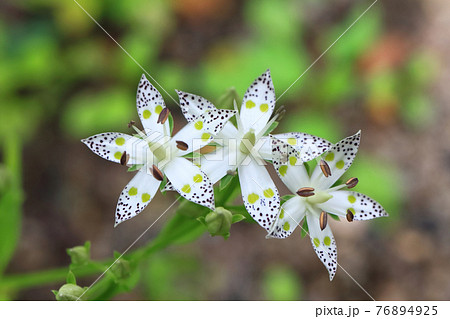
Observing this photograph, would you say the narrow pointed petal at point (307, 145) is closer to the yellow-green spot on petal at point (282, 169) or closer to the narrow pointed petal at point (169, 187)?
the yellow-green spot on petal at point (282, 169)

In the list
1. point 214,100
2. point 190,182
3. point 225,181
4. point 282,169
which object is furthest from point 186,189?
point 214,100

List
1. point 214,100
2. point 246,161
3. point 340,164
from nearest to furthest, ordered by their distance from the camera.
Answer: point 246,161, point 340,164, point 214,100

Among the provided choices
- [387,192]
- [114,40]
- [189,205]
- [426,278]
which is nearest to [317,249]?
[189,205]

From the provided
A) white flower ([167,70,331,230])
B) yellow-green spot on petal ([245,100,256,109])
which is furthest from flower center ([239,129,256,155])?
yellow-green spot on petal ([245,100,256,109])

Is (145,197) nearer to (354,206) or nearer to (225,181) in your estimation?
(225,181)

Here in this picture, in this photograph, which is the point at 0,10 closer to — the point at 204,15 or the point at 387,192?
the point at 204,15

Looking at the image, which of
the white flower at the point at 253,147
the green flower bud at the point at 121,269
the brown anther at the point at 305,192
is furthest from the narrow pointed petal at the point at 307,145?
the green flower bud at the point at 121,269
